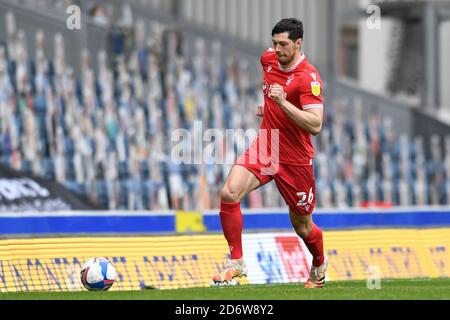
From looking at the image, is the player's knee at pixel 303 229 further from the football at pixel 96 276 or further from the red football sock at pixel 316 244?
the football at pixel 96 276

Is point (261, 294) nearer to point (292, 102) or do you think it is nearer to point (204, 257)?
point (292, 102)

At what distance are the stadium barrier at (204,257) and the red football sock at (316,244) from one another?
209 cm

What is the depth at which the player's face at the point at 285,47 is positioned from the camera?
11.2m

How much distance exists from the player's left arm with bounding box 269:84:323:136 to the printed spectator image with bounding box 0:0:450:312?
0.01 metres

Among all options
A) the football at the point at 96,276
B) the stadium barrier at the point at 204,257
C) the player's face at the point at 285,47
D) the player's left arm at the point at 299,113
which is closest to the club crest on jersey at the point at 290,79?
the player's face at the point at 285,47

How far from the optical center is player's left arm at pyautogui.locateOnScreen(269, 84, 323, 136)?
1084cm

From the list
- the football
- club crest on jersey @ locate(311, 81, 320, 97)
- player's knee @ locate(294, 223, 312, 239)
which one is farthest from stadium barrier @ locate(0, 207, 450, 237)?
club crest on jersey @ locate(311, 81, 320, 97)

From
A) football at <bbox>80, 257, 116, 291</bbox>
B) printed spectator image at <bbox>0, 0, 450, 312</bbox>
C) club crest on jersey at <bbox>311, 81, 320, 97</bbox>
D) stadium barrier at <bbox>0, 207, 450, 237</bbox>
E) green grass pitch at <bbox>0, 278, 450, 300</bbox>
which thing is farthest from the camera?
stadium barrier at <bbox>0, 207, 450, 237</bbox>

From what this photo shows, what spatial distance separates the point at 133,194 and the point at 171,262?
21.7 ft

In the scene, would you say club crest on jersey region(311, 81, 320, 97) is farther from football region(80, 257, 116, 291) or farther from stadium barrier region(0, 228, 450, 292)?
stadium barrier region(0, 228, 450, 292)

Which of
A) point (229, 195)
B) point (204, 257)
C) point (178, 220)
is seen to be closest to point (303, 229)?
point (229, 195)

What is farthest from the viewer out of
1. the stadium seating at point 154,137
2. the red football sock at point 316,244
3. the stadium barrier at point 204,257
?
the stadium seating at point 154,137

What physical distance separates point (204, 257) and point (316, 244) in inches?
108

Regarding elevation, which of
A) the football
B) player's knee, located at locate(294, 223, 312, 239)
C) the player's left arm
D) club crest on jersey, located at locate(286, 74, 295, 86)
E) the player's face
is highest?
the player's face
